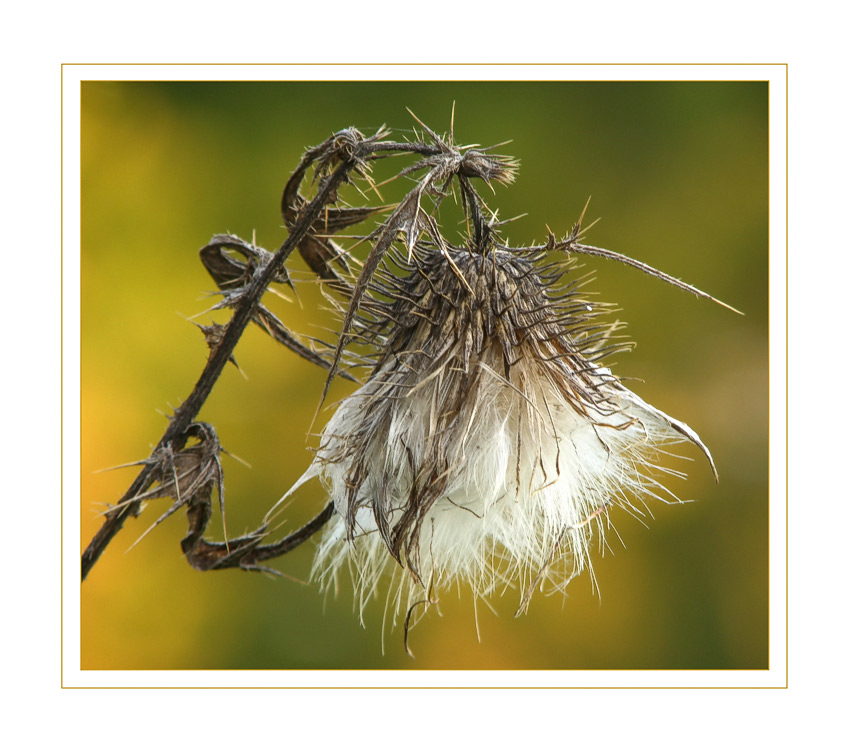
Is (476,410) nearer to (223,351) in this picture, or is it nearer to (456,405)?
(456,405)

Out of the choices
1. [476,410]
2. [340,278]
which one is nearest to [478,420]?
[476,410]

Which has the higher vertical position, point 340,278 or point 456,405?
point 340,278

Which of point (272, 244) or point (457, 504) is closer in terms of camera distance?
point (457, 504)
